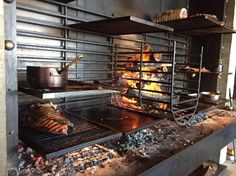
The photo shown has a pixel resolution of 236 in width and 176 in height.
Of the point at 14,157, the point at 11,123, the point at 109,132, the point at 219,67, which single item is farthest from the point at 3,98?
the point at 219,67

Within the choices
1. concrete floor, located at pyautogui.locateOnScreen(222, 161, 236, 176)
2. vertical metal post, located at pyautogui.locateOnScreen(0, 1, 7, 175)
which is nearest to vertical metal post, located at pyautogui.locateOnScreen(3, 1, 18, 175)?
vertical metal post, located at pyautogui.locateOnScreen(0, 1, 7, 175)

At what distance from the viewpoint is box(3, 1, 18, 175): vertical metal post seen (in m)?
0.71

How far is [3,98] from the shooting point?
0.66 metres

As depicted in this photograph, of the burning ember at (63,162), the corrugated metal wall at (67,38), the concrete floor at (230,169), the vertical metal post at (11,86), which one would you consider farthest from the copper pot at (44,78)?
the concrete floor at (230,169)

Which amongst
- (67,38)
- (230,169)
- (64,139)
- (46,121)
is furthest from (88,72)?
(230,169)

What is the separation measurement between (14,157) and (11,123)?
0.13 meters

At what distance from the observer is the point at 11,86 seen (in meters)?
0.74

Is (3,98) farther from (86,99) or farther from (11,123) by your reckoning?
(86,99)

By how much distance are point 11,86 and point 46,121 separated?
465 mm

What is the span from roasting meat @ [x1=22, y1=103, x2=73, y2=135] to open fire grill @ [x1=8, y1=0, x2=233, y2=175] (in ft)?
0.11

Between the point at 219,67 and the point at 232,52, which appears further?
the point at 232,52

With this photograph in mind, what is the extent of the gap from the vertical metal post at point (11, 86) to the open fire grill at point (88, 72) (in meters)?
0.17

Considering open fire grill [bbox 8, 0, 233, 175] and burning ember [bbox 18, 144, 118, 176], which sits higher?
open fire grill [bbox 8, 0, 233, 175]

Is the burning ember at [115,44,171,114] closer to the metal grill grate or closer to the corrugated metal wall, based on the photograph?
the corrugated metal wall
